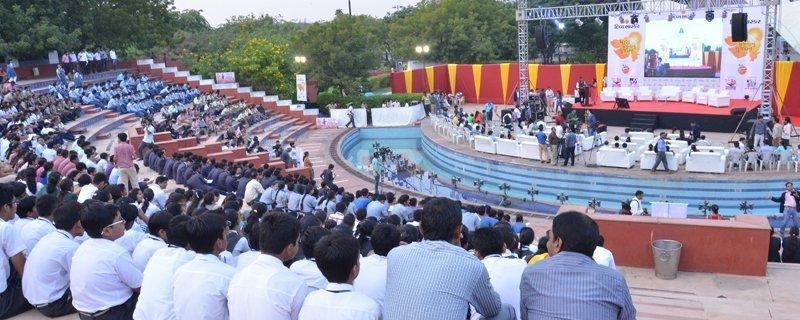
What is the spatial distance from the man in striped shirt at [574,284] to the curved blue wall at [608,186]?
14.0m

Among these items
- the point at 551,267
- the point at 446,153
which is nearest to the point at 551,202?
the point at 446,153

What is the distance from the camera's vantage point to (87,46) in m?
28.8

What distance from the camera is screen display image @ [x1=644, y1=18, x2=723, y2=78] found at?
2481 centimetres

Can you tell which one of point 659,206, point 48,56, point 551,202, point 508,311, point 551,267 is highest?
point 48,56

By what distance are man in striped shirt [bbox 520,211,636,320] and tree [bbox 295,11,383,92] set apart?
27.5m

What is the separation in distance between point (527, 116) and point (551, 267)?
22.7 meters

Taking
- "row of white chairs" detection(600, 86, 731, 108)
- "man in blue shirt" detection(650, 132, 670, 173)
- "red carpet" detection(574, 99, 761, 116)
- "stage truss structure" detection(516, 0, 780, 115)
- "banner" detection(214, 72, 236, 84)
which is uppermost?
"stage truss structure" detection(516, 0, 780, 115)

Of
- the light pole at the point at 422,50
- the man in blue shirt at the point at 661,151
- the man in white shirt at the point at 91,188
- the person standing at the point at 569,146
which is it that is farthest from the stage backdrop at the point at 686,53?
the man in white shirt at the point at 91,188

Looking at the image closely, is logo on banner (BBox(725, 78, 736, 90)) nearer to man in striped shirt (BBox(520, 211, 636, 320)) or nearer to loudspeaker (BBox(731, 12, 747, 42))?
loudspeaker (BBox(731, 12, 747, 42))

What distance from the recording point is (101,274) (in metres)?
4.31

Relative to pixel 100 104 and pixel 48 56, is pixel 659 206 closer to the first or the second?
pixel 100 104

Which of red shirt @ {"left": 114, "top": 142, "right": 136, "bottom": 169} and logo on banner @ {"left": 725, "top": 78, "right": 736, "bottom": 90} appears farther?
logo on banner @ {"left": 725, "top": 78, "right": 736, "bottom": 90}

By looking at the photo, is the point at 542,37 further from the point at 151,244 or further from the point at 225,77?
the point at 151,244

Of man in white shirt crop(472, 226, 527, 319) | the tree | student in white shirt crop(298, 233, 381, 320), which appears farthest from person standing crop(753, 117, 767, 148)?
student in white shirt crop(298, 233, 381, 320)
